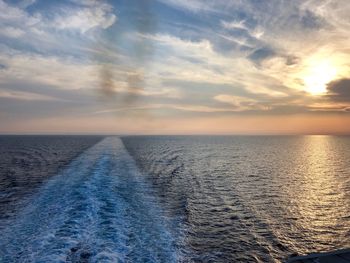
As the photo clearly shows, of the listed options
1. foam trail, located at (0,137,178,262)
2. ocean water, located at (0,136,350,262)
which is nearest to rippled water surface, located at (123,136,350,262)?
ocean water, located at (0,136,350,262)

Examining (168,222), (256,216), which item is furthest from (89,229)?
(256,216)

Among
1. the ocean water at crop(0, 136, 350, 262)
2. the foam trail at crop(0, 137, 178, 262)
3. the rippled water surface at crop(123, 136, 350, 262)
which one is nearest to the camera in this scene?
the foam trail at crop(0, 137, 178, 262)

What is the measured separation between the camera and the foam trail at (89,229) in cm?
1529

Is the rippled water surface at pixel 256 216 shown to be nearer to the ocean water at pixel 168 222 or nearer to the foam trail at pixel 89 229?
the ocean water at pixel 168 222

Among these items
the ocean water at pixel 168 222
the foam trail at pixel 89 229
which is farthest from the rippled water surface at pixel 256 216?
the foam trail at pixel 89 229

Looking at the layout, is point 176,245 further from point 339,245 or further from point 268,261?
point 339,245

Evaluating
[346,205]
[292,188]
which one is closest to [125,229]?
[346,205]

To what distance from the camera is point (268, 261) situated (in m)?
15.8

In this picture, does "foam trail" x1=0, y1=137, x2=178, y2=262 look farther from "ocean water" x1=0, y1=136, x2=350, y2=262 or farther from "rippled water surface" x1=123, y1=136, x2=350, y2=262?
"rippled water surface" x1=123, y1=136, x2=350, y2=262

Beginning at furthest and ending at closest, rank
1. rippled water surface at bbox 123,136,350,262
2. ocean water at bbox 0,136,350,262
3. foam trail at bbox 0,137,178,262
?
rippled water surface at bbox 123,136,350,262
ocean water at bbox 0,136,350,262
foam trail at bbox 0,137,178,262

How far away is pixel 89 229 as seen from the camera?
1911 cm

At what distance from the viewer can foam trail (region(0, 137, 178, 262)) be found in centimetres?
1529

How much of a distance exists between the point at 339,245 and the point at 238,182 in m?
22.6

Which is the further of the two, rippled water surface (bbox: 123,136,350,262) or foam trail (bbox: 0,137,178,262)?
rippled water surface (bbox: 123,136,350,262)
